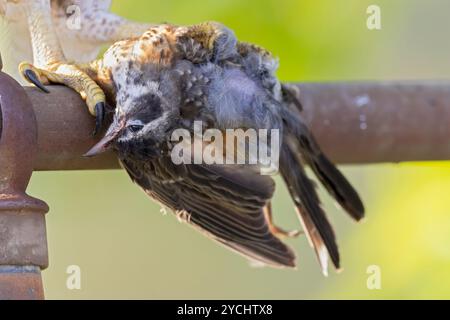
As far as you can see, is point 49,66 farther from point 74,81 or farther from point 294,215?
point 294,215

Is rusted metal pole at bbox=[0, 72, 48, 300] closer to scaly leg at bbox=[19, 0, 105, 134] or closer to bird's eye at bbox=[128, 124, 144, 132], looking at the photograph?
scaly leg at bbox=[19, 0, 105, 134]

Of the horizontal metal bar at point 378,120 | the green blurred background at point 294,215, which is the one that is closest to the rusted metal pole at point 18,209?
the horizontal metal bar at point 378,120

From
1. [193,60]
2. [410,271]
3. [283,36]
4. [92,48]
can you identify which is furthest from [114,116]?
[410,271]

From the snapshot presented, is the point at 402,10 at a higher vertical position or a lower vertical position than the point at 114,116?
higher

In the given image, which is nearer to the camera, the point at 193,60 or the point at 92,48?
the point at 193,60

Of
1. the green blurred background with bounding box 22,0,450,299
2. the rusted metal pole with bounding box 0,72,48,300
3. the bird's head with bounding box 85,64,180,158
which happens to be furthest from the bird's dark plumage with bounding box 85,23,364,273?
the green blurred background with bounding box 22,0,450,299

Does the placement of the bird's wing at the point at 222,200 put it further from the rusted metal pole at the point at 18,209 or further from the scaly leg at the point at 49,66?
the rusted metal pole at the point at 18,209
